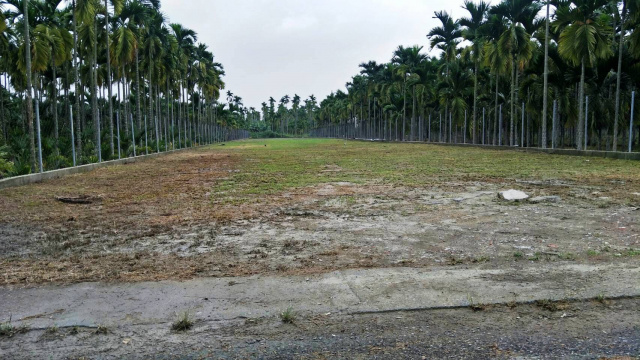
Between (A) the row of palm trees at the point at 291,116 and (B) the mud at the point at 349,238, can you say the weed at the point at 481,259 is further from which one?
(A) the row of palm trees at the point at 291,116

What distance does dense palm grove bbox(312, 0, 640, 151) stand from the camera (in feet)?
83.1

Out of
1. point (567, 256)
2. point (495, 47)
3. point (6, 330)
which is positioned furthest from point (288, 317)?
point (495, 47)

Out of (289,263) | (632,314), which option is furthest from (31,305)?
(632,314)

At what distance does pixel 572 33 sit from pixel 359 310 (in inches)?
1027

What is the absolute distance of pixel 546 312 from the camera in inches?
153

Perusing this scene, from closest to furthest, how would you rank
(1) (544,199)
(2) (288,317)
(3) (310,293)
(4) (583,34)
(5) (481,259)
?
(2) (288,317)
(3) (310,293)
(5) (481,259)
(1) (544,199)
(4) (583,34)

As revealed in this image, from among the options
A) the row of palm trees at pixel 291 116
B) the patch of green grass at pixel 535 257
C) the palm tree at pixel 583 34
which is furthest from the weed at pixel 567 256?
the row of palm trees at pixel 291 116

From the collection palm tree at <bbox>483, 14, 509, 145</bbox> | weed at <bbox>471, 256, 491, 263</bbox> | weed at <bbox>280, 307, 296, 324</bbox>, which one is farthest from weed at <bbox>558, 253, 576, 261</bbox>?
palm tree at <bbox>483, 14, 509, 145</bbox>

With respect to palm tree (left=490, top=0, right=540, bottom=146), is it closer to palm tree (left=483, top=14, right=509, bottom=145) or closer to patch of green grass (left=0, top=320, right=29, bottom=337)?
palm tree (left=483, top=14, right=509, bottom=145)

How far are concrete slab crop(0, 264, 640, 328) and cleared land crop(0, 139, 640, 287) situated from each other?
1.07 feet

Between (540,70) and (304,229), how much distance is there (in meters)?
32.2

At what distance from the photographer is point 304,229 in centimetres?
729

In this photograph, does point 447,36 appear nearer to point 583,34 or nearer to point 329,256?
point 583,34

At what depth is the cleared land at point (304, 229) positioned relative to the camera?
539 centimetres
